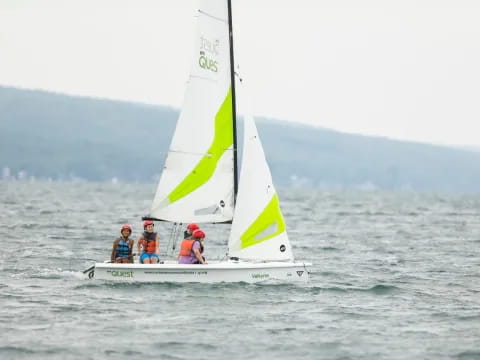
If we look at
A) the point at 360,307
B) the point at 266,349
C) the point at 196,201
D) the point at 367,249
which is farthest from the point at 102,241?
the point at 266,349

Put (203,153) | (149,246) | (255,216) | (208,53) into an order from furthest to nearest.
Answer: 1. (203,153)
2. (255,216)
3. (208,53)
4. (149,246)

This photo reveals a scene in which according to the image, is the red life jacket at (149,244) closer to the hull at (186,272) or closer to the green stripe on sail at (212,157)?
the hull at (186,272)

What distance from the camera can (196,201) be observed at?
80.2 ft

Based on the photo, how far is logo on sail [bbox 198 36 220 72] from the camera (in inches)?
944

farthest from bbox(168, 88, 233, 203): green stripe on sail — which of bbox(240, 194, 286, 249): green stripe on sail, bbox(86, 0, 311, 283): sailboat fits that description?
bbox(240, 194, 286, 249): green stripe on sail

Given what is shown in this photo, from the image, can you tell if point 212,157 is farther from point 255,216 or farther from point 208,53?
point 208,53

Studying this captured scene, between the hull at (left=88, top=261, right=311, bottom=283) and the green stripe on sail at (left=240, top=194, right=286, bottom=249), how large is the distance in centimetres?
72

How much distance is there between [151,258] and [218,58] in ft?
17.4

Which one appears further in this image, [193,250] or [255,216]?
[255,216]

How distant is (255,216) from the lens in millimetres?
24250

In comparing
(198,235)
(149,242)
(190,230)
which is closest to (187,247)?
(198,235)

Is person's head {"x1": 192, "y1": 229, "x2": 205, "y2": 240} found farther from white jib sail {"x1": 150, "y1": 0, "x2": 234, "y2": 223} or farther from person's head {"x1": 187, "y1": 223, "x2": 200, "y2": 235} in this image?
white jib sail {"x1": 150, "y1": 0, "x2": 234, "y2": 223}

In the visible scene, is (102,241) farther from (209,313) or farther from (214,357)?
(214,357)

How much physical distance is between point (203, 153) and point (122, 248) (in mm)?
3154
